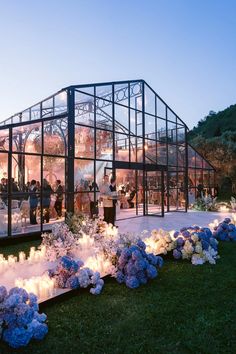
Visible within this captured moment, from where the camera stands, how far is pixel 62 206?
8023 millimetres

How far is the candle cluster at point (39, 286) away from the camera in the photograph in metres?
3.18

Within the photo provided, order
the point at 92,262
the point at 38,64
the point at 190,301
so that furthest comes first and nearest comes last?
the point at 38,64 < the point at 92,262 < the point at 190,301

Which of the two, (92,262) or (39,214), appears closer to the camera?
(92,262)

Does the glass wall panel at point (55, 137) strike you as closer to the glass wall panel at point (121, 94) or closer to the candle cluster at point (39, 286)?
the glass wall panel at point (121, 94)

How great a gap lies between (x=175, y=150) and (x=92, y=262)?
972 cm

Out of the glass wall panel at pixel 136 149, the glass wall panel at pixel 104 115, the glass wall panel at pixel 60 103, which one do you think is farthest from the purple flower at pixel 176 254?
the glass wall panel at pixel 136 149

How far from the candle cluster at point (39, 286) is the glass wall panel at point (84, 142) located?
5.47 meters

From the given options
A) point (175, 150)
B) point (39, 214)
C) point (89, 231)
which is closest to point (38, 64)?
point (175, 150)

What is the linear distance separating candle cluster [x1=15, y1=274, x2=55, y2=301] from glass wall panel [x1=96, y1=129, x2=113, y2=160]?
242 inches

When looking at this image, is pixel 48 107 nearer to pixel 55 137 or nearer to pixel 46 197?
pixel 55 137

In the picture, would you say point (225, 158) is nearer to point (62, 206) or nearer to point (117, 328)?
point (62, 206)

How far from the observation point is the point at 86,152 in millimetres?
8820

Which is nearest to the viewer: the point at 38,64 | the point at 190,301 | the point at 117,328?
the point at 117,328

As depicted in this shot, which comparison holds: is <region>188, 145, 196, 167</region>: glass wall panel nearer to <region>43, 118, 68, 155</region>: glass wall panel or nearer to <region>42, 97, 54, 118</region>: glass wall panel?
<region>42, 97, 54, 118</region>: glass wall panel
